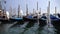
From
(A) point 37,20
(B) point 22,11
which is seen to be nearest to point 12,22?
(B) point 22,11

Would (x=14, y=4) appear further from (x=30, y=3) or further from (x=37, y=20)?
(x=37, y=20)

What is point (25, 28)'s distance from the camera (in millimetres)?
2139

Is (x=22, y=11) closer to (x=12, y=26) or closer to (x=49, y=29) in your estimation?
(x=12, y=26)

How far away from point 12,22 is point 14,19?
59 millimetres

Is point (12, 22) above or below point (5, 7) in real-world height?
below

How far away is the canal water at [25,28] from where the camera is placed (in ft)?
6.91

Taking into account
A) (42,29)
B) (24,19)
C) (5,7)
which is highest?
(5,7)

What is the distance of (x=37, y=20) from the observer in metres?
2.14

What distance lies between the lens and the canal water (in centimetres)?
211

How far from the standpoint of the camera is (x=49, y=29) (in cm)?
210

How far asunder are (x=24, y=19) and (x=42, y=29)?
0.28 m

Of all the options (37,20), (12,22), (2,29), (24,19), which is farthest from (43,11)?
(2,29)

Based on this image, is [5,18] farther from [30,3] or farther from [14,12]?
[30,3]

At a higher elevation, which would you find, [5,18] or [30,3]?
[30,3]
